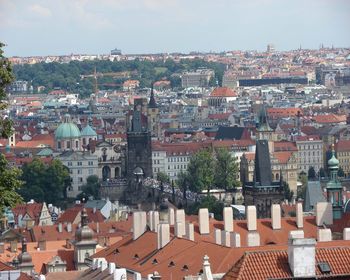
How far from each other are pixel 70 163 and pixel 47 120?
53.7 metres

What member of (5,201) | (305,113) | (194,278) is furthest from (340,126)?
(5,201)

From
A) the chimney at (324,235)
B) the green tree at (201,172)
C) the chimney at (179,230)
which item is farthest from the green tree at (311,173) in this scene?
the chimney at (324,235)

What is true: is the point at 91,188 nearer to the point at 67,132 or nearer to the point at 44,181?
the point at 44,181

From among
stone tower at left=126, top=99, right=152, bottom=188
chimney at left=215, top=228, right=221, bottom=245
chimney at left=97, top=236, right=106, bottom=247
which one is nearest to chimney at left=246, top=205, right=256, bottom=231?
chimney at left=215, top=228, right=221, bottom=245

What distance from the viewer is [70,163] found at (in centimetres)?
10181

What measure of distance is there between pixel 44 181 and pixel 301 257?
2841 inches

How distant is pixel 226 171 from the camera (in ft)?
304

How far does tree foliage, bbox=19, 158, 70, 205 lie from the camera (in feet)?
283

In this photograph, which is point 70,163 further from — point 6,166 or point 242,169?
point 6,166

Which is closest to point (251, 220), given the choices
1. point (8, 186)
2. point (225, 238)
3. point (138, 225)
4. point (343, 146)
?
point (138, 225)

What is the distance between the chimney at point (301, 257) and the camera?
1797cm

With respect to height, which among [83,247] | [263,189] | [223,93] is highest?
[83,247]

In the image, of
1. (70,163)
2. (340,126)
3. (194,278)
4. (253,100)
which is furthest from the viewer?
(253,100)

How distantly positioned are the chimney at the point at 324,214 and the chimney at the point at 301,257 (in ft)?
69.1
